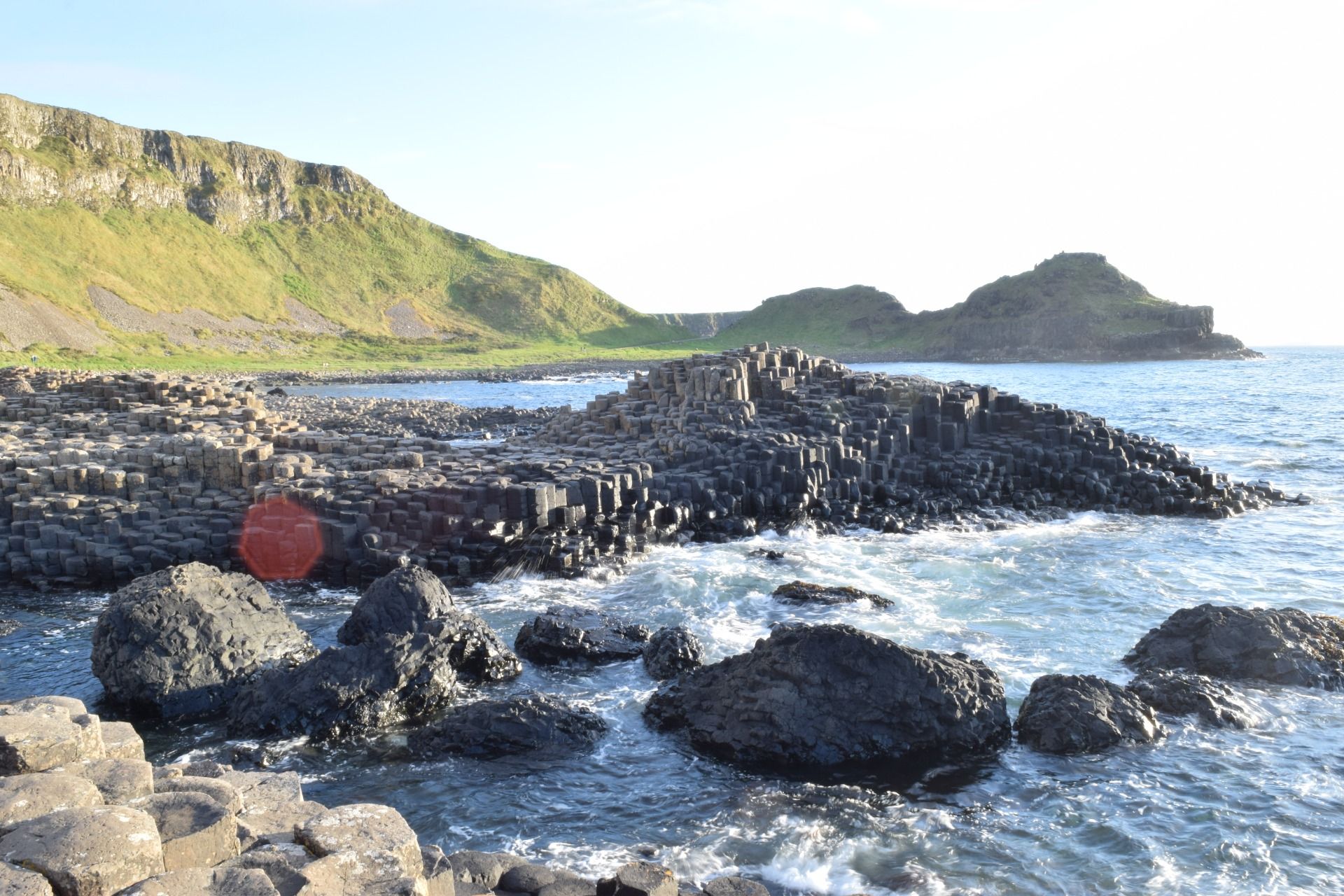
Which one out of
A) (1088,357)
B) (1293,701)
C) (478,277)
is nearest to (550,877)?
(1293,701)

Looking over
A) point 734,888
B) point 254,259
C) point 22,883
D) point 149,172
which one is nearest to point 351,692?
point 734,888

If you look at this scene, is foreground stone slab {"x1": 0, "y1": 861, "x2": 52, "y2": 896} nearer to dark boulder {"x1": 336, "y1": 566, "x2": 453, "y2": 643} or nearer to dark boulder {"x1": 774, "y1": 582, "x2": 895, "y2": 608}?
dark boulder {"x1": 336, "y1": 566, "x2": 453, "y2": 643}

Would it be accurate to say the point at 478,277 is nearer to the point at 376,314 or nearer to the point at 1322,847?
the point at 376,314

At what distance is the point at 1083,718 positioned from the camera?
32.2ft

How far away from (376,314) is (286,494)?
139 meters

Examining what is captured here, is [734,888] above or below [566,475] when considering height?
below

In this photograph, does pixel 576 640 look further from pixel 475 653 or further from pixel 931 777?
pixel 931 777

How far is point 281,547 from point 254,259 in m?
139

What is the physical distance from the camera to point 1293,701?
1088 centimetres

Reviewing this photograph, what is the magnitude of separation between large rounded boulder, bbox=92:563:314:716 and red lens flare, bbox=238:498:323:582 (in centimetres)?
443

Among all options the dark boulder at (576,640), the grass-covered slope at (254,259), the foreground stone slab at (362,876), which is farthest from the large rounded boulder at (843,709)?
the grass-covered slope at (254,259)

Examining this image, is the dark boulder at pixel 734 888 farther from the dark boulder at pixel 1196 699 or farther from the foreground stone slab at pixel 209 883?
the dark boulder at pixel 1196 699

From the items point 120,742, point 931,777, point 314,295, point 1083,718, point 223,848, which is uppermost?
point 314,295

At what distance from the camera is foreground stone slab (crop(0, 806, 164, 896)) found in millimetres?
4855
